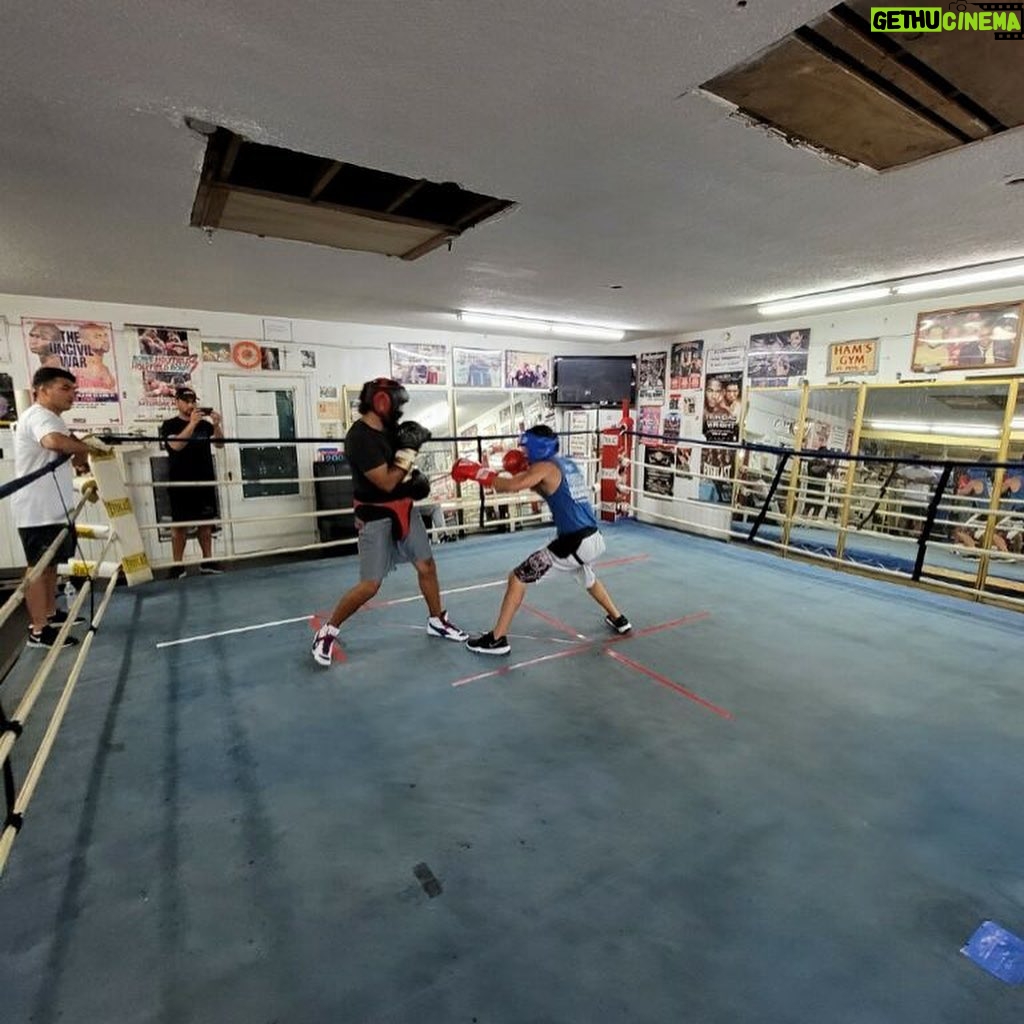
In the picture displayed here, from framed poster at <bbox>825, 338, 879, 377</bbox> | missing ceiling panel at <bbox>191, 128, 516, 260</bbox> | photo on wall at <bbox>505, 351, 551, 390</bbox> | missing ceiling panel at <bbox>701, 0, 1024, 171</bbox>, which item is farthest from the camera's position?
photo on wall at <bbox>505, 351, 551, 390</bbox>

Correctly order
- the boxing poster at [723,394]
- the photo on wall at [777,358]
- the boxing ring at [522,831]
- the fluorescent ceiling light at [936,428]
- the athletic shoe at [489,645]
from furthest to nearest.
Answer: the boxing poster at [723,394]
the photo on wall at [777,358]
the fluorescent ceiling light at [936,428]
the athletic shoe at [489,645]
the boxing ring at [522,831]

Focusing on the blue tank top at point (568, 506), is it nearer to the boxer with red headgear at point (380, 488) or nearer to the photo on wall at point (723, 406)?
the boxer with red headgear at point (380, 488)

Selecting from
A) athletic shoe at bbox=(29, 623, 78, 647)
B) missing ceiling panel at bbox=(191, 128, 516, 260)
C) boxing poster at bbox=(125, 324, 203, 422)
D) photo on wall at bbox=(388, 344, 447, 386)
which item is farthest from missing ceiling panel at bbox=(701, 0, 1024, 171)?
boxing poster at bbox=(125, 324, 203, 422)

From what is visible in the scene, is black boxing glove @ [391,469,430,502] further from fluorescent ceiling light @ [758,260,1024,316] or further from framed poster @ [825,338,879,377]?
framed poster @ [825,338,879,377]

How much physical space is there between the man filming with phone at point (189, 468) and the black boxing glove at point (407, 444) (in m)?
2.23

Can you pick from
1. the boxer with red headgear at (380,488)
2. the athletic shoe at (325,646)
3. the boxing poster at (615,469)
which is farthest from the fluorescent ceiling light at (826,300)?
the athletic shoe at (325,646)

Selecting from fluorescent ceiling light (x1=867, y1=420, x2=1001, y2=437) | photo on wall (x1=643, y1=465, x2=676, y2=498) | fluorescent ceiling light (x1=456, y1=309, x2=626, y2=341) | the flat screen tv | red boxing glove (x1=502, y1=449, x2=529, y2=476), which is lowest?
photo on wall (x1=643, y1=465, x2=676, y2=498)

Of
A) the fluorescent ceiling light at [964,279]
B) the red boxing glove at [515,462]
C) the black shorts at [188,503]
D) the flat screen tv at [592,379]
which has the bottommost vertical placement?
the black shorts at [188,503]

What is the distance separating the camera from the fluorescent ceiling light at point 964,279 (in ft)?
12.1

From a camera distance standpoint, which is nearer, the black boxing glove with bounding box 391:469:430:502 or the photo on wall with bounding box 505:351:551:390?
the black boxing glove with bounding box 391:469:430:502

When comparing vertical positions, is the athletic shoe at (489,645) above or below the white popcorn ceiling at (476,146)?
below

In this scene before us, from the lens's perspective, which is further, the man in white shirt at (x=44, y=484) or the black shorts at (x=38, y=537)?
the black shorts at (x=38, y=537)

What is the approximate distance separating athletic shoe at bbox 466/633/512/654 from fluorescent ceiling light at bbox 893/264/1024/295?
4.09 metres

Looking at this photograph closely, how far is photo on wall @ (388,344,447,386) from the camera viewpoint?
20.7ft
